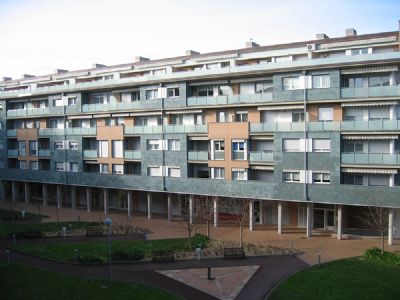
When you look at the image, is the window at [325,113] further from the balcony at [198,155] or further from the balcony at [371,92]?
the balcony at [198,155]

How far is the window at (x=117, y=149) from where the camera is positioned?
49.0 meters

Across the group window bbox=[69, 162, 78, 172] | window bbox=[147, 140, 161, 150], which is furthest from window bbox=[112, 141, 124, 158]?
window bbox=[69, 162, 78, 172]

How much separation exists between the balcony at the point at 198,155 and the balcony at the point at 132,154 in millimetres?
6436

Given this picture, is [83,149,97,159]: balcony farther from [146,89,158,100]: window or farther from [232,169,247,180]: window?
[232,169,247,180]: window

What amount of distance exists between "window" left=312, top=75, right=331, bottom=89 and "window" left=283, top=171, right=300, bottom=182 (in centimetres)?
745

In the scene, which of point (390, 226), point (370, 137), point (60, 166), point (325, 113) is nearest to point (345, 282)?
point (390, 226)

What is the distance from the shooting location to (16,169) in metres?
60.2

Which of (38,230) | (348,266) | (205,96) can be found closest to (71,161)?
(38,230)

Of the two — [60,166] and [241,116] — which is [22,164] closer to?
[60,166]

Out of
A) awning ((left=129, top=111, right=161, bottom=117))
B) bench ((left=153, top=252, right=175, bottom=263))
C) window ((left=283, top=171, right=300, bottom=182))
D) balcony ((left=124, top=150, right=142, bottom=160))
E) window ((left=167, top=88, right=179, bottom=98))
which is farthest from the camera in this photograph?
balcony ((left=124, top=150, right=142, bottom=160))

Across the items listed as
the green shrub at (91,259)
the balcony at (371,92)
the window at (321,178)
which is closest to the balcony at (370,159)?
the window at (321,178)

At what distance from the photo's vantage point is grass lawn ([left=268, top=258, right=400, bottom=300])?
2253cm

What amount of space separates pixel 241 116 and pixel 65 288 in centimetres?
2359

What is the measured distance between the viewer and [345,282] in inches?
966
